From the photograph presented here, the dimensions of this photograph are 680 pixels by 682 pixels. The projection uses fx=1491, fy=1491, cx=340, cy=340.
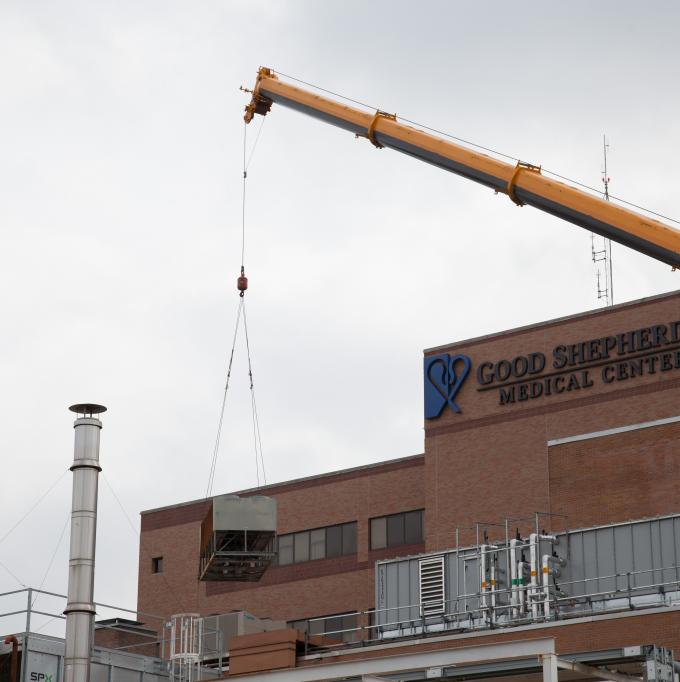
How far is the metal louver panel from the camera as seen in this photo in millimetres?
43031

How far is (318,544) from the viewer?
6219cm

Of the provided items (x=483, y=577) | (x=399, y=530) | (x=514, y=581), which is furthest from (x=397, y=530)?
(x=514, y=581)

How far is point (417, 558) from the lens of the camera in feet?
146

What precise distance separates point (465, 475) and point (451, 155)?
1448cm

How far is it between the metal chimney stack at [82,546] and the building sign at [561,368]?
17178mm

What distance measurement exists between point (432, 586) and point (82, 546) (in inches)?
403

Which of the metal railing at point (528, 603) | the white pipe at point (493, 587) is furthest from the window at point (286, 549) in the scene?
the white pipe at point (493, 587)

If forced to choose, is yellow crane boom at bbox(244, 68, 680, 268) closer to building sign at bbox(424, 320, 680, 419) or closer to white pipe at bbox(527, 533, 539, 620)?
white pipe at bbox(527, 533, 539, 620)

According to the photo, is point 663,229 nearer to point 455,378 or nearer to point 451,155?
point 451,155

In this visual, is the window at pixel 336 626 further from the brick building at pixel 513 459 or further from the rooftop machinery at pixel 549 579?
the rooftop machinery at pixel 549 579

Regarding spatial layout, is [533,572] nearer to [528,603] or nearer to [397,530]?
[528,603]

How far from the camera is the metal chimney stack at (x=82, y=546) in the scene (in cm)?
3928

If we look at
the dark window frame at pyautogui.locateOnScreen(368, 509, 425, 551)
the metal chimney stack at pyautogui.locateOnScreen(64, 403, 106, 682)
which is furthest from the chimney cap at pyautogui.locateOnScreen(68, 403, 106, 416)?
the dark window frame at pyautogui.locateOnScreen(368, 509, 425, 551)

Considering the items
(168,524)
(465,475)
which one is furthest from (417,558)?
(168,524)
